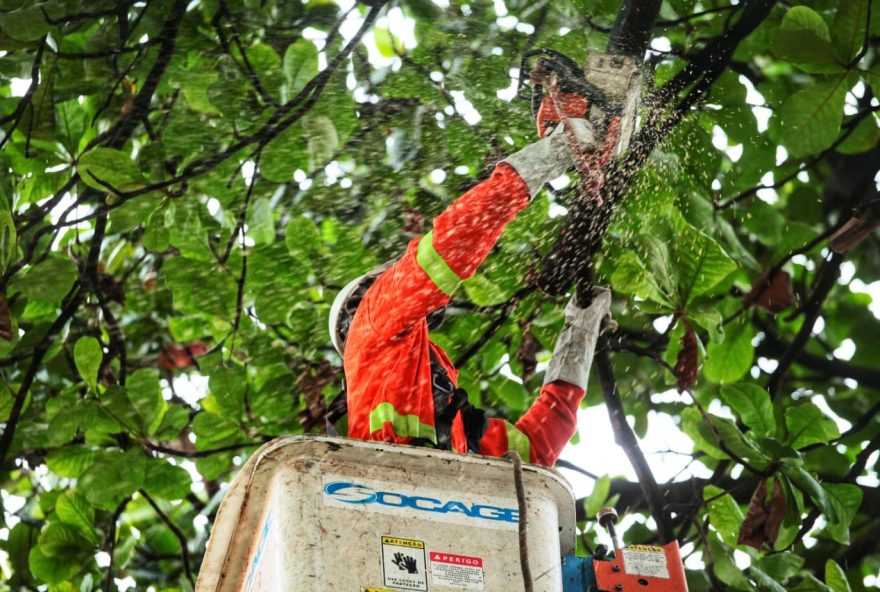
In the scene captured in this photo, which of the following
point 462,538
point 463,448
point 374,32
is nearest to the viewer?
point 462,538

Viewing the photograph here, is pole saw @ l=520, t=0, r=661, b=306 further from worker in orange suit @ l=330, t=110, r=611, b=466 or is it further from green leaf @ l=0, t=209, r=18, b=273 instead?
green leaf @ l=0, t=209, r=18, b=273

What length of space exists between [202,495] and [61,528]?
41.6 inches

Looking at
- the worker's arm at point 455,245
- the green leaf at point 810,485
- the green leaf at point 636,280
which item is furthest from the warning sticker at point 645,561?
the green leaf at point 810,485

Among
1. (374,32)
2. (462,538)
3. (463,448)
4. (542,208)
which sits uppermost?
(374,32)

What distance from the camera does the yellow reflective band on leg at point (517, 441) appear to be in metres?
2.94

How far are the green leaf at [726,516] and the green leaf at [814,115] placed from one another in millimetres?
1223

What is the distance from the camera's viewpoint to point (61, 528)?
13.5 feet

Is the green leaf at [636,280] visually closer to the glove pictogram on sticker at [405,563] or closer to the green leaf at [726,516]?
the green leaf at [726,516]

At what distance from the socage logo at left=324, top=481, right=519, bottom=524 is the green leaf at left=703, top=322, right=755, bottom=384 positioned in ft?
6.73

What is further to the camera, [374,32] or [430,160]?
[374,32]

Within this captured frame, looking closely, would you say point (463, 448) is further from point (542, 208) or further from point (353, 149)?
point (353, 149)

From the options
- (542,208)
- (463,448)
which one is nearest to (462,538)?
(463,448)

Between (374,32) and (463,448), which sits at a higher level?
(374,32)

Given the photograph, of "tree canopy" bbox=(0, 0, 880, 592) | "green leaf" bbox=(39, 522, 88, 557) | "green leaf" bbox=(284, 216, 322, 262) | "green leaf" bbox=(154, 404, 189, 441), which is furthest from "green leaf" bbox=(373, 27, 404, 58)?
"green leaf" bbox=(39, 522, 88, 557)
